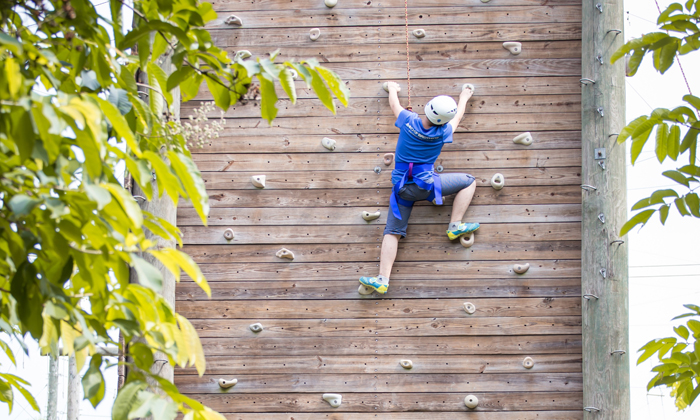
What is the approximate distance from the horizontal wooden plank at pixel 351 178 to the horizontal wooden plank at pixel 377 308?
73 cm

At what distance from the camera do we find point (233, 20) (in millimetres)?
4066

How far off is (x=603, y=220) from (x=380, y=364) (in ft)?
5.32

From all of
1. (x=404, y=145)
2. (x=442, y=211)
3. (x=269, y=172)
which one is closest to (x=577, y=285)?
(x=442, y=211)

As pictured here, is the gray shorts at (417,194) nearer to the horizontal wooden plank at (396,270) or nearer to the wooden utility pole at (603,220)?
the horizontal wooden plank at (396,270)

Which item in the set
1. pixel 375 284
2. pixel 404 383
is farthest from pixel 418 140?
pixel 404 383

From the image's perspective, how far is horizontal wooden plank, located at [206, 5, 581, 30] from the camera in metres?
4.02

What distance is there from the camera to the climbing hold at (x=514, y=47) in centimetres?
397

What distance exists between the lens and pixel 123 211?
1331 millimetres

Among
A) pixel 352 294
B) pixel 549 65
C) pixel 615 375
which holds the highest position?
pixel 549 65

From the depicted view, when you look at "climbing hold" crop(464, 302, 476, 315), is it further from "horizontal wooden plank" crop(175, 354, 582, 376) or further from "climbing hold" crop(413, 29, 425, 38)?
"climbing hold" crop(413, 29, 425, 38)

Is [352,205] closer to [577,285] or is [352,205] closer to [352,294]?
[352,294]

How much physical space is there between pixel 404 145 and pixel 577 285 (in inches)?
54.5

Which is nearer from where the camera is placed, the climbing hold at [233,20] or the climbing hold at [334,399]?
the climbing hold at [334,399]

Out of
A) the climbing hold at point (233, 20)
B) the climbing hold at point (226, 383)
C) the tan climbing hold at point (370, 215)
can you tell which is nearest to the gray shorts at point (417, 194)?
the tan climbing hold at point (370, 215)
